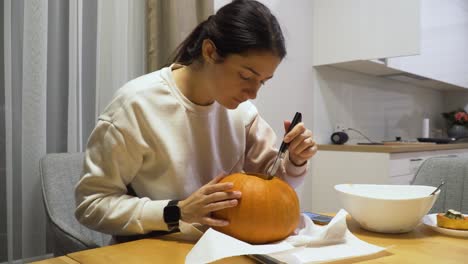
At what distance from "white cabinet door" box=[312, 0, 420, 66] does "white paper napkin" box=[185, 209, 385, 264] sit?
1.87 meters

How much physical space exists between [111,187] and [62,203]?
0.40m

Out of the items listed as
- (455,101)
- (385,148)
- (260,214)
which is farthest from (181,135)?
(455,101)

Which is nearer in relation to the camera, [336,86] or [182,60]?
[182,60]

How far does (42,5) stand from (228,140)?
91cm

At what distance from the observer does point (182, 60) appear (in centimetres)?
105

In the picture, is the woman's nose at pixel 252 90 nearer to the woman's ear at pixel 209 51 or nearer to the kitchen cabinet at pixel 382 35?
the woman's ear at pixel 209 51

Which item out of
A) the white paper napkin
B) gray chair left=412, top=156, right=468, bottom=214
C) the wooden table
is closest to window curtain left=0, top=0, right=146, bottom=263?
the wooden table

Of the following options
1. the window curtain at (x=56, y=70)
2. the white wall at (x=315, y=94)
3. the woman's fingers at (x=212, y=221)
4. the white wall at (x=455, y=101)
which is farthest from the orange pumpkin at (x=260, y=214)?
the white wall at (x=455, y=101)

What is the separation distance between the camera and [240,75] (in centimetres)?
85

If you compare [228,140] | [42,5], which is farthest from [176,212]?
[42,5]

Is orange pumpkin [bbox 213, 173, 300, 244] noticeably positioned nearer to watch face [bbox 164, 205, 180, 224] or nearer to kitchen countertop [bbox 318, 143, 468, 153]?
watch face [bbox 164, 205, 180, 224]

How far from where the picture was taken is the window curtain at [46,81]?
135cm

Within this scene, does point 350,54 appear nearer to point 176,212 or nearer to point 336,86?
point 336,86

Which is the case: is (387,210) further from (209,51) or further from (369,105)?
(369,105)
